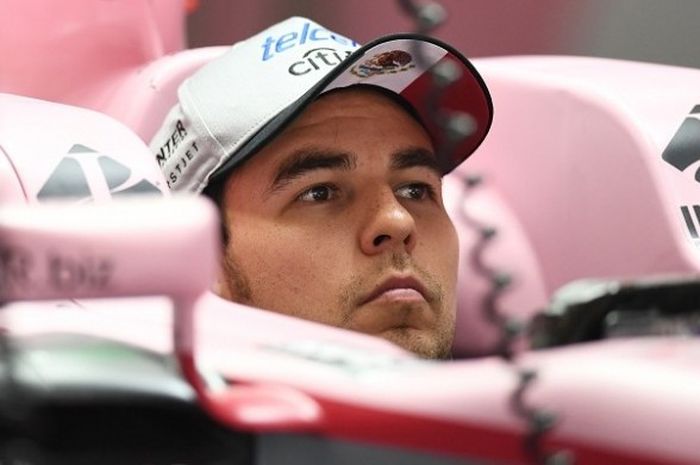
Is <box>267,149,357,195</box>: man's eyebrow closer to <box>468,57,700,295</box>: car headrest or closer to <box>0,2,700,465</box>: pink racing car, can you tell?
<box>468,57,700,295</box>: car headrest

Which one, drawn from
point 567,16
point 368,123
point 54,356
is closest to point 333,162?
point 368,123

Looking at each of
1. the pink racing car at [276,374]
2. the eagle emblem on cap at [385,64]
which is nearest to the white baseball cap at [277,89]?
the eagle emblem on cap at [385,64]

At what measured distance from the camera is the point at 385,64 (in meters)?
1.04

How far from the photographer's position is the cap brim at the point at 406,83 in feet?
3.28

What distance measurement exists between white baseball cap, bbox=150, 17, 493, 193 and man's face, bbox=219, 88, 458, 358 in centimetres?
2

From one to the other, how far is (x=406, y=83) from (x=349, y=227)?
0.15m

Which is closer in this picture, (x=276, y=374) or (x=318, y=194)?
(x=276, y=374)

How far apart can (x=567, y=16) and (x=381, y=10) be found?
225 millimetres

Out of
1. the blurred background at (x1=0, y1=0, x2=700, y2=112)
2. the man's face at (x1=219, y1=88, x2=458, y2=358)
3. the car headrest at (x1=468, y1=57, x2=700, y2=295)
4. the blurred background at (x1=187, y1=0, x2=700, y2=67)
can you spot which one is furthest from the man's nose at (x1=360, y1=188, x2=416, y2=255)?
the blurred background at (x1=187, y1=0, x2=700, y2=67)

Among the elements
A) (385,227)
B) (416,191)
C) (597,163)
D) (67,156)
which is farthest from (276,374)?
(597,163)

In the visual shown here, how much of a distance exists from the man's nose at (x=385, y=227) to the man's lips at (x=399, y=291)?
0.08 feet

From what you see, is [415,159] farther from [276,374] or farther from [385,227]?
[276,374]

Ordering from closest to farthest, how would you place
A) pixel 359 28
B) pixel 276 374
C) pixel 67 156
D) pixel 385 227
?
pixel 276 374 < pixel 67 156 < pixel 385 227 < pixel 359 28

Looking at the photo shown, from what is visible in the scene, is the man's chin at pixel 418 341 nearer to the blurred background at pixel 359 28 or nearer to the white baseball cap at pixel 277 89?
the white baseball cap at pixel 277 89
